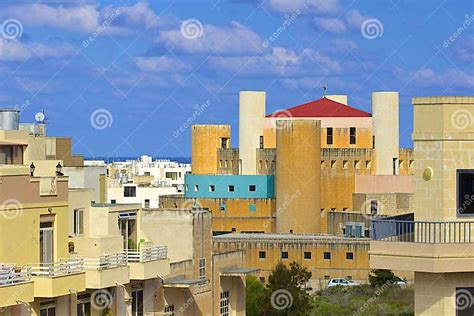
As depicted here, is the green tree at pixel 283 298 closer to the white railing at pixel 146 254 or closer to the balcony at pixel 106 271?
the white railing at pixel 146 254

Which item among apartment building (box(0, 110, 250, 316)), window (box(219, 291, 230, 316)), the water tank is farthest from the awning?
the water tank

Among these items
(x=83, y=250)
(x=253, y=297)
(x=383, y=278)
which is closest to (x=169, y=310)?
(x=83, y=250)

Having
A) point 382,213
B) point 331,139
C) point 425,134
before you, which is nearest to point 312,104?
point 331,139

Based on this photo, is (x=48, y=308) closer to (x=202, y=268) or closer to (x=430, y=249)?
(x=430, y=249)

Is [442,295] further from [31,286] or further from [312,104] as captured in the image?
[312,104]

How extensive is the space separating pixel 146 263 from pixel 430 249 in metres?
16.6

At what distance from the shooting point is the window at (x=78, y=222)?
36.1 metres

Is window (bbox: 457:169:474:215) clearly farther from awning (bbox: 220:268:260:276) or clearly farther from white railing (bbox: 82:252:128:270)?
awning (bbox: 220:268:260:276)

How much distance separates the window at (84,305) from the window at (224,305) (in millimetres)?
13469

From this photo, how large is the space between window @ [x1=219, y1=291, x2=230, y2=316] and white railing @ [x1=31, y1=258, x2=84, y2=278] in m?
15.1

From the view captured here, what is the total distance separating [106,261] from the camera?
34.7 meters

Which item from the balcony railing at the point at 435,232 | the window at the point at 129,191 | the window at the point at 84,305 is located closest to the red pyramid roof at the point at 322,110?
the window at the point at 129,191

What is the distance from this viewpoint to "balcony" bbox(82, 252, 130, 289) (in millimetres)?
33688

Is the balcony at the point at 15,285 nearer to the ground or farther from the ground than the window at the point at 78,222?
nearer to the ground
